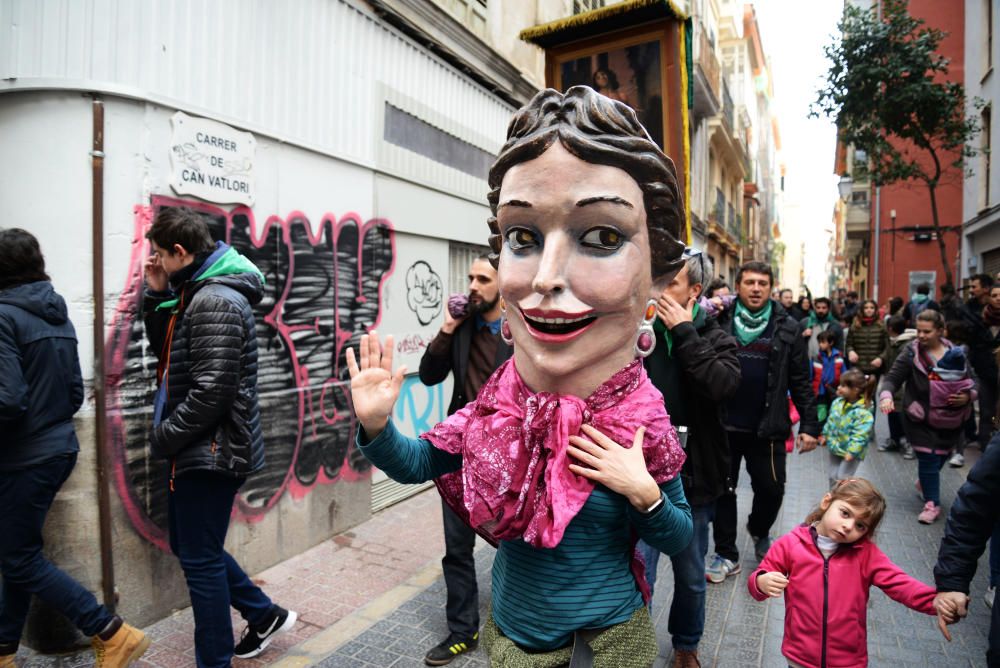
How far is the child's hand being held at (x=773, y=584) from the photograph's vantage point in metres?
2.41

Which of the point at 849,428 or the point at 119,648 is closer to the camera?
the point at 119,648

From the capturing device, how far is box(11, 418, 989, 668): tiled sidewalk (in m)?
3.44

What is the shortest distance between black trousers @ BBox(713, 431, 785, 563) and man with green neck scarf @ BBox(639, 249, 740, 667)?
104 centimetres

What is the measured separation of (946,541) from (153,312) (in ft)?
10.5

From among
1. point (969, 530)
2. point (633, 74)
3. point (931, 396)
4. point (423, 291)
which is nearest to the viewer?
point (969, 530)

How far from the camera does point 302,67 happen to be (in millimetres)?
4758

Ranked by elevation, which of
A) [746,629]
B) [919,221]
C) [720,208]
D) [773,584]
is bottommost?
[746,629]

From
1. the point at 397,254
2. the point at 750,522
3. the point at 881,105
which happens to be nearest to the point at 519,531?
the point at 750,522

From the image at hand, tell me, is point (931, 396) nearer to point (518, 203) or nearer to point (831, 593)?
point (831, 593)

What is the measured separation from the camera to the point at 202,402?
288 cm

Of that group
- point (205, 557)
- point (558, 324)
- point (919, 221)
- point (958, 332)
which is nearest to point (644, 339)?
point (558, 324)

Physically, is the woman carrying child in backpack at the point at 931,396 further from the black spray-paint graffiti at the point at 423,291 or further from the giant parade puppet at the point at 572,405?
the giant parade puppet at the point at 572,405

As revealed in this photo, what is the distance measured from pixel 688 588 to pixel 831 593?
69 centimetres

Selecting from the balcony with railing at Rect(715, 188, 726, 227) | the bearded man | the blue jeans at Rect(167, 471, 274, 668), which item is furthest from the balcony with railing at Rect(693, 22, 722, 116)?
the blue jeans at Rect(167, 471, 274, 668)
